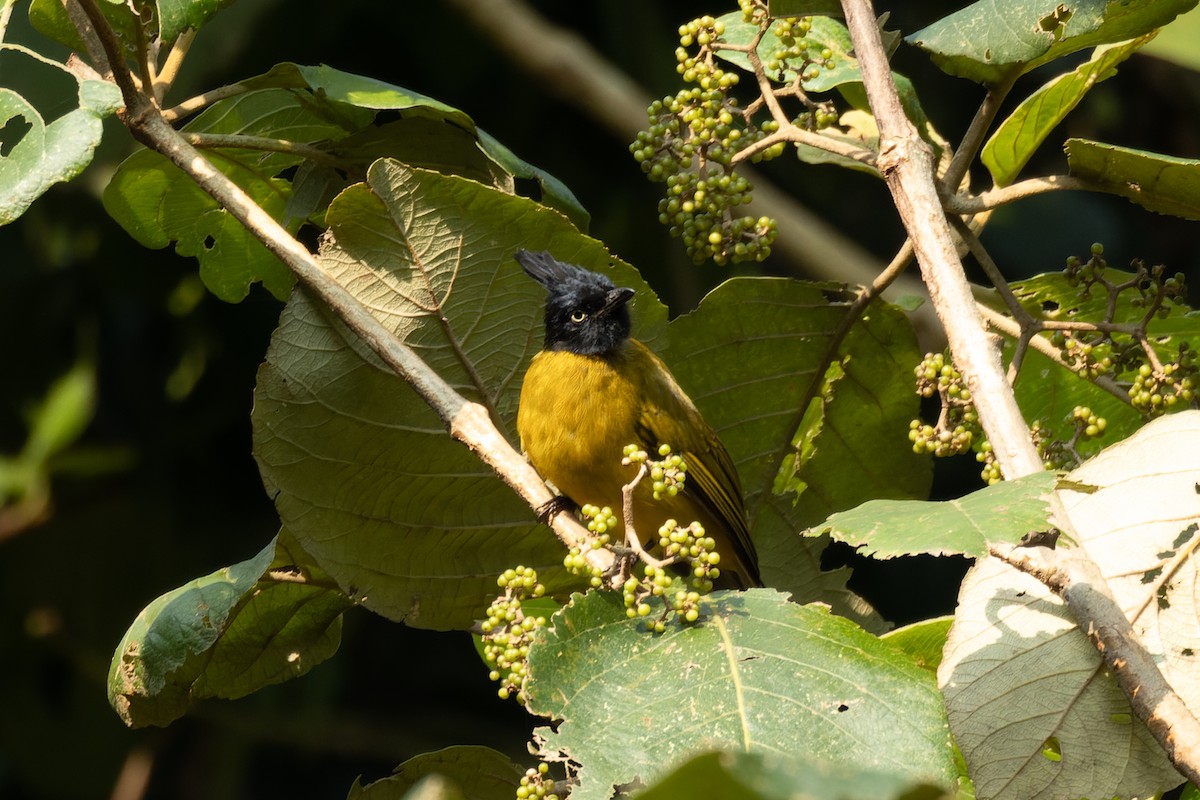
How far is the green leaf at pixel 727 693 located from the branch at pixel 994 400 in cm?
26

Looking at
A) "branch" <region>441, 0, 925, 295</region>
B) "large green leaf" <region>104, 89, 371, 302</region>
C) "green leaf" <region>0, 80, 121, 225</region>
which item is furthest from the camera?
"branch" <region>441, 0, 925, 295</region>

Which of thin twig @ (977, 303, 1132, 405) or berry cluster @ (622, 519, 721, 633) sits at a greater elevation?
thin twig @ (977, 303, 1132, 405)

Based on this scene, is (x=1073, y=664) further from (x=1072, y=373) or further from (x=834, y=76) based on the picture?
(x=834, y=76)

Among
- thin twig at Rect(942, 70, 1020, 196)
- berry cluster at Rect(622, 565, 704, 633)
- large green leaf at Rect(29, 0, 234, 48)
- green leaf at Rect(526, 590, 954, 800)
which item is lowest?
green leaf at Rect(526, 590, 954, 800)

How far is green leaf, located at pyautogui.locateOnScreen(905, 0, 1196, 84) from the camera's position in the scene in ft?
6.28

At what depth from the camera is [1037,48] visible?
6.36ft

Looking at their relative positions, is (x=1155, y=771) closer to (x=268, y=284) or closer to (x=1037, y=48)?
(x=1037, y=48)

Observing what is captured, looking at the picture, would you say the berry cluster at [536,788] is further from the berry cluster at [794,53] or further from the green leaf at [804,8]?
the green leaf at [804,8]

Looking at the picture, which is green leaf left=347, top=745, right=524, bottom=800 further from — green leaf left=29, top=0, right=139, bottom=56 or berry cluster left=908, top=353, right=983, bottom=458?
green leaf left=29, top=0, right=139, bottom=56

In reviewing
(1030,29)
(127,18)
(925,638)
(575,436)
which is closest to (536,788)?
(925,638)

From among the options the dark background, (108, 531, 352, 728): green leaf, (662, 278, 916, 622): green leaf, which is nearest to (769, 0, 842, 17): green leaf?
(662, 278, 916, 622): green leaf

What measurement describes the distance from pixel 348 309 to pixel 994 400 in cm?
93

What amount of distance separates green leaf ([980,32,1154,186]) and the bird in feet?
2.90

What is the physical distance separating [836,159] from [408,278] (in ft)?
2.68
